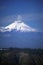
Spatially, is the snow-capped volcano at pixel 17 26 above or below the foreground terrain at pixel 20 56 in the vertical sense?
above

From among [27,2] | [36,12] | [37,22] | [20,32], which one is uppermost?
[27,2]

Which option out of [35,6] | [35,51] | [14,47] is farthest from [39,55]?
[35,6]

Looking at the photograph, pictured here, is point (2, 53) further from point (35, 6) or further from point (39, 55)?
point (35, 6)

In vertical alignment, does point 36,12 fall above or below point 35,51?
above

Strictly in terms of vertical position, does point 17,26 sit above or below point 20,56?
above

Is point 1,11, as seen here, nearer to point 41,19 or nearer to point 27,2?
point 27,2

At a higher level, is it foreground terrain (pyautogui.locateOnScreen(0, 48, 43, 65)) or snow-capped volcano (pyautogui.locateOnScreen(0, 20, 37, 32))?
snow-capped volcano (pyautogui.locateOnScreen(0, 20, 37, 32))
